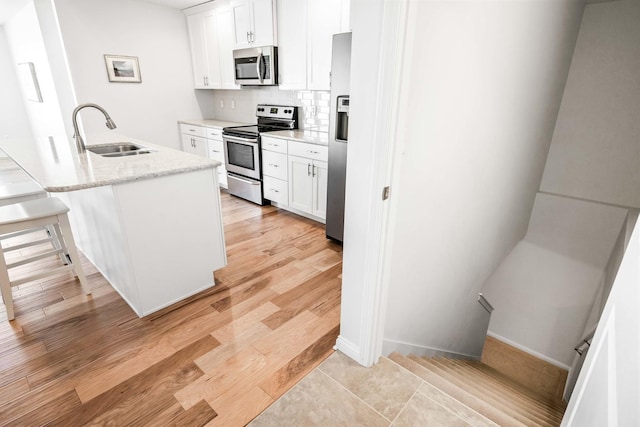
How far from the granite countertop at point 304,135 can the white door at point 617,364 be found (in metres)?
2.54

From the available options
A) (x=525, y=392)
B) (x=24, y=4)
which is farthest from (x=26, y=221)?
(x=24, y=4)

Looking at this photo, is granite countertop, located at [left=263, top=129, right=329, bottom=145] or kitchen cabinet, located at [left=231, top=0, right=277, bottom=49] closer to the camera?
granite countertop, located at [left=263, top=129, right=329, bottom=145]

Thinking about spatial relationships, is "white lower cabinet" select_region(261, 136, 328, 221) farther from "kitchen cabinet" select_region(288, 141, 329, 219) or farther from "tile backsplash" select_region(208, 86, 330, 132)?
"tile backsplash" select_region(208, 86, 330, 132)

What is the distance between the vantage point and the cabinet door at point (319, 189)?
325 cm

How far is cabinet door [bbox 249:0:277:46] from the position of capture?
3.54 m

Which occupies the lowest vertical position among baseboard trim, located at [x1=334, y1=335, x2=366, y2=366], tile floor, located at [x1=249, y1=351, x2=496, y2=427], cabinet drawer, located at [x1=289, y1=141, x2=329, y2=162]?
tile floor, located at [x1=249, y1=351, x2=496, y2=427]

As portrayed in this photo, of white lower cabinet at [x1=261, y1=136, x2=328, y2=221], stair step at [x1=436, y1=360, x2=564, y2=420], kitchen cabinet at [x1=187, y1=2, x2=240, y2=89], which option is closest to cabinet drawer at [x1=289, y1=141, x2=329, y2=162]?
white lower cabinet at [x1=261, y1=136, x2=328, y2=221]

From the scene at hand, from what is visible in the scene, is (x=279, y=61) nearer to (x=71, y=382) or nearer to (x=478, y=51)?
→ (x=478, y=51)

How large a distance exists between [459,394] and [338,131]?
203 cm

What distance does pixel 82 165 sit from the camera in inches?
74.7

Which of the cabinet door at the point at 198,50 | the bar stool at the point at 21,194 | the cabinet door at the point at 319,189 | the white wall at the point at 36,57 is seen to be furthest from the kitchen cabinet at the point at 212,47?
the bar stool at the point at 21,194

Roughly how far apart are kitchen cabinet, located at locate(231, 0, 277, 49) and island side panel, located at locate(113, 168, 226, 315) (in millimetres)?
2316

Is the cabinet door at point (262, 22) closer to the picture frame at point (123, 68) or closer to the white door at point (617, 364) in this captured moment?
the picture frame at point (123, 68)

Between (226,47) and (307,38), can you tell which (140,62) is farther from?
(307,38)
